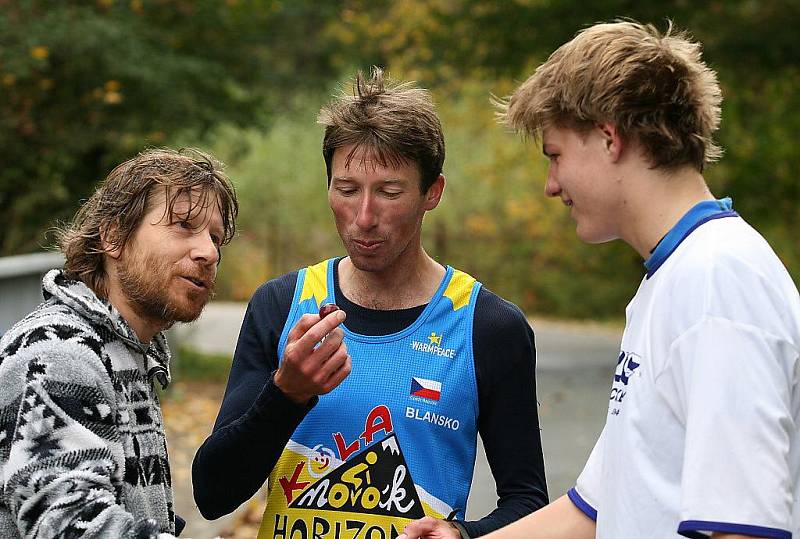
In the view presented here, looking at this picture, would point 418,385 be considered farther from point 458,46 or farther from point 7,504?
point 458,46

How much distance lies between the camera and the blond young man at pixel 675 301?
2.09 meters

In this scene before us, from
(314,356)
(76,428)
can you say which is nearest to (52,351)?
(76,428)

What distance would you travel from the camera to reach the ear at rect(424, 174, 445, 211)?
131 inches

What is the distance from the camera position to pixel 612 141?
246 cm

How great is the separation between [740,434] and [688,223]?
472 mm

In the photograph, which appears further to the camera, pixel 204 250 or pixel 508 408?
pixel 508 408

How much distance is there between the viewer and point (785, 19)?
14141 mm

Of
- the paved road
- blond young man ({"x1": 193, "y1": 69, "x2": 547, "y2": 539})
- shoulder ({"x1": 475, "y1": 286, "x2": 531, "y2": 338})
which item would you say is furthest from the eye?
the paved road

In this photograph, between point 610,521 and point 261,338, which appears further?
point 261,338

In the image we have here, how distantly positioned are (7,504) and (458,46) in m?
13.1

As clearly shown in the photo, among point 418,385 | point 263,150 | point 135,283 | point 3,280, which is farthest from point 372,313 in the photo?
point 263,150

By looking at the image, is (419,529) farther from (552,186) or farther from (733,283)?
(733,283)

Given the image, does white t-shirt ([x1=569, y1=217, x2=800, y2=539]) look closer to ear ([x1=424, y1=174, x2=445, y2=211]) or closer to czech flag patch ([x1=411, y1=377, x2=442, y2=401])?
czech flag patch ([x1=411, y1=377, x2=442, y2=401])

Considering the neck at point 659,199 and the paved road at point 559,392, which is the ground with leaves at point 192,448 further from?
the neck at point 659,199
